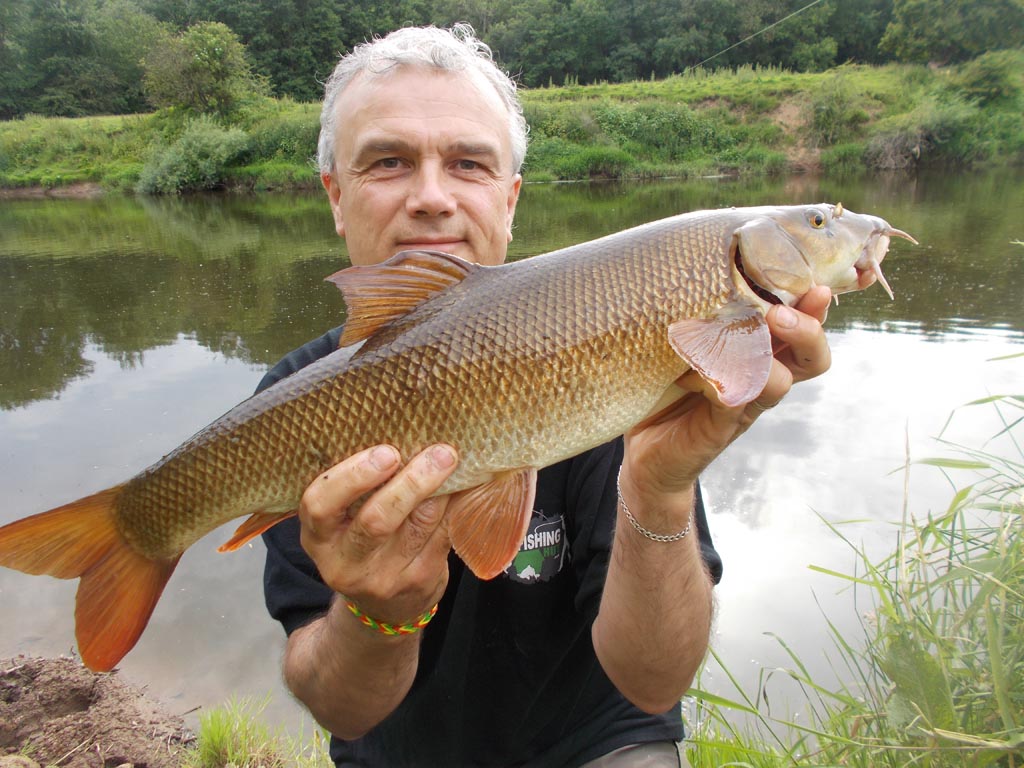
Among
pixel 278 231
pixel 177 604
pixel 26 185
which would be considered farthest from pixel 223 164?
pixel 177 604

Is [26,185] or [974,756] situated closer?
[974,756]

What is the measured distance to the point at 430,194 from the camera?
2031mm

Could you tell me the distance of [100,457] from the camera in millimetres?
5695

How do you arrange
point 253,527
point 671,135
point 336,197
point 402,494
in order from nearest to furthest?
point 402,494
point 253,527
point 336,197
point 671,135

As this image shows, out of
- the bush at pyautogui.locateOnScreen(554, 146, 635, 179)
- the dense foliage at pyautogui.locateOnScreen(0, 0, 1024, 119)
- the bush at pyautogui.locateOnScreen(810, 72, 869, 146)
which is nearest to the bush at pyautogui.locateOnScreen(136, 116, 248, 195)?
the bush at pyautogui.locateOnScreen(554, 146, 635, 179)

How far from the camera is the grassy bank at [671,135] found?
93.2 ft

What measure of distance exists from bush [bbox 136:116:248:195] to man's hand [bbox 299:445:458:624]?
32.2m

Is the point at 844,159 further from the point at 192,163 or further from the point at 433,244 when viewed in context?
the point at 433,244

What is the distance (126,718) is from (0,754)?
0.44 meters

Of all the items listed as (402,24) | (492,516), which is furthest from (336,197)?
(402,24)

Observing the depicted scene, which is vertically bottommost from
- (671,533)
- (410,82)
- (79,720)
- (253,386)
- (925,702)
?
(253,386)

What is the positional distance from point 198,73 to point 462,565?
133 feet

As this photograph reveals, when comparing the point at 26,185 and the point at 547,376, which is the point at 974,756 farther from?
the point at 26,185

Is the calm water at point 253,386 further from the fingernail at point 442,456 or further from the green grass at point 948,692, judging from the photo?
the fingernail at point 442,456
